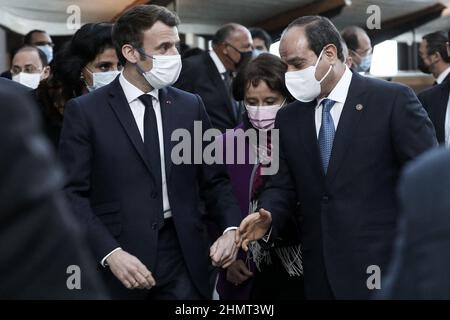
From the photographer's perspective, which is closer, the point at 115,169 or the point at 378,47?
the point at 115,169

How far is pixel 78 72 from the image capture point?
196 inches

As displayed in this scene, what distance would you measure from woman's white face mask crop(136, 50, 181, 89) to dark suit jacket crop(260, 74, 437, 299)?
724 millimetres

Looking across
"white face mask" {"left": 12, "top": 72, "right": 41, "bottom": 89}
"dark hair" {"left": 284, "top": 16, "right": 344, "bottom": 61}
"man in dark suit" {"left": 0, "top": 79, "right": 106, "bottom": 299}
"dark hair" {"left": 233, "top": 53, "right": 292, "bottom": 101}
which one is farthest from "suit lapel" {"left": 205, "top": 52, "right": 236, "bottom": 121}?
"man in dark suit" {"left": 0, "top": 79, "right": 106, "bottom": 299}

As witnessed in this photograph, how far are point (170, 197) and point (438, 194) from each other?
2.55 metres

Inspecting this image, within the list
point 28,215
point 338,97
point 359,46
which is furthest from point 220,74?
point 28,215

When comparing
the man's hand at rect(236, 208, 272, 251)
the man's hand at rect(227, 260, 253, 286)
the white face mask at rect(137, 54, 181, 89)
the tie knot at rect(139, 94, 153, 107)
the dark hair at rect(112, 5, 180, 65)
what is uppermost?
the dark hair at rect(112, 5, 180, 65)

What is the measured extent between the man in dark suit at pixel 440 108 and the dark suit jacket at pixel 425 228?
14.5ft

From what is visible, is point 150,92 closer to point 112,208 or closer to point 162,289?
point 112,208

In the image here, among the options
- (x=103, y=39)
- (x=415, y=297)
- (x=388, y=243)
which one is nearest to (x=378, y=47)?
(x=103, y=39)

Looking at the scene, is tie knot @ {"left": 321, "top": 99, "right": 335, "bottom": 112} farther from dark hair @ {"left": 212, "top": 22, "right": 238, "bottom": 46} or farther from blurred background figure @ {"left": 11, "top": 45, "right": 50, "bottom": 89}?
blurred background figure @ {"left": 11, "top": 45, "right": 50, "bottom": 89}

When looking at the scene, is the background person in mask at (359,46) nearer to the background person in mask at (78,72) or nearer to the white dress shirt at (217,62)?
the white dress shirt at (217,62)

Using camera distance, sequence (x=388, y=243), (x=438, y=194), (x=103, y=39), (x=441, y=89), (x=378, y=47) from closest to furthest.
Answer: (x=438, y=194) < (x=388, y=243) < (x=103, y=39) < (x=441, y=89) < (x=378, y=47)

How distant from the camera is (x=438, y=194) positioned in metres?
1.43

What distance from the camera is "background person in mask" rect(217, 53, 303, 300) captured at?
4324mm
